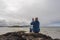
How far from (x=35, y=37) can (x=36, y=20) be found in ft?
3.50

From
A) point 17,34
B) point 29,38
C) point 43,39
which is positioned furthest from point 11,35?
point 43,39

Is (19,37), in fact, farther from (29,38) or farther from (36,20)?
(36,20)

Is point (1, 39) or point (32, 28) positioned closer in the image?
point (1, 39)

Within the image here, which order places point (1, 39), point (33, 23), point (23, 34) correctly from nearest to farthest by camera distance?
point (1, 39) → point (23, 34) → point (33, 23)

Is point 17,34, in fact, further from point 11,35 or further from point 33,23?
point 33,23

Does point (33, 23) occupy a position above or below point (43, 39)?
above

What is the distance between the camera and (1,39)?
8.84 m

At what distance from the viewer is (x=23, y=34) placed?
9.41 metres

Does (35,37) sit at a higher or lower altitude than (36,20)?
lower

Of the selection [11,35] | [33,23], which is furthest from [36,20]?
[11,35]

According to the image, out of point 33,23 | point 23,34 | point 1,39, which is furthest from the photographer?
point 33,23

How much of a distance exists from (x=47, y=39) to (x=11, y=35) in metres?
1.65

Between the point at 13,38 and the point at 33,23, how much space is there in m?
1.59

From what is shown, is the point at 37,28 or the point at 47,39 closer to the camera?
the point at 47,39
